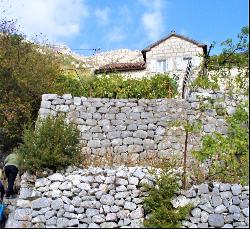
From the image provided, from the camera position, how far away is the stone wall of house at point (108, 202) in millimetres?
12336

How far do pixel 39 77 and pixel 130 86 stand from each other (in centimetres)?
356

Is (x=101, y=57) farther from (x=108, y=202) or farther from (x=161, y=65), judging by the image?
(x=108, y=202)

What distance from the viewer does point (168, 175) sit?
1294 centimetres

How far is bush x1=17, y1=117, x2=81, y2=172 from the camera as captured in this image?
46.3 ft

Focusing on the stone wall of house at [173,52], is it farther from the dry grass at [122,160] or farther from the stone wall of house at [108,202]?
the stone wall of house at [108,202]

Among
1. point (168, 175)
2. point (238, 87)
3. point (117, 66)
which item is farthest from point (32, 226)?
point (117, 66)

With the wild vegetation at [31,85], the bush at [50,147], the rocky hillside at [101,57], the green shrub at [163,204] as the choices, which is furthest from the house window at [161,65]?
the green shrub at [163,204]

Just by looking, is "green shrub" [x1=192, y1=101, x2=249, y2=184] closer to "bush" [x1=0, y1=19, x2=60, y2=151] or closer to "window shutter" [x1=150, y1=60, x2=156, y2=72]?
"bush" [x1=0, y1=19, x2=60, y2=151]

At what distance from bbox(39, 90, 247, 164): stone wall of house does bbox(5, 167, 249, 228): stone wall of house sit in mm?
2278

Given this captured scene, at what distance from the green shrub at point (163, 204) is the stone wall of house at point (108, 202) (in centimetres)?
17

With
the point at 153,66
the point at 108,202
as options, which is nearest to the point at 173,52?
the point at 153,66

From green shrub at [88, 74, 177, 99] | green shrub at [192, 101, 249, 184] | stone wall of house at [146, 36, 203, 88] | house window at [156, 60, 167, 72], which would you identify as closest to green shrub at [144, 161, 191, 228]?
green shrub at [192, 101, 249, 184]

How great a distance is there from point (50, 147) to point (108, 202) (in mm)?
2612

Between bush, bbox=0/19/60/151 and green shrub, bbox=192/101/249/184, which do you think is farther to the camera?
bush, bbox=0/19/60/151
